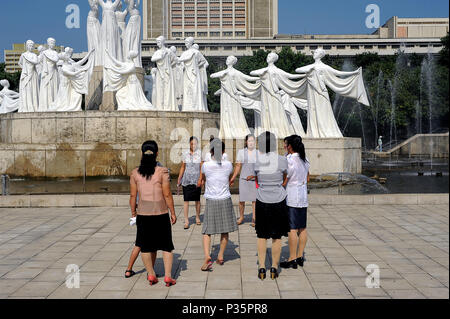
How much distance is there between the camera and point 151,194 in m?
4.92

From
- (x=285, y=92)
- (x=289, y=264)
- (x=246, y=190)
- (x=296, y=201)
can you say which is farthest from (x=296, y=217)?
(x=285, y=92)

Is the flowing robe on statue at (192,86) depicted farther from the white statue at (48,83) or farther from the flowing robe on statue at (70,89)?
the white statue at (48,83)

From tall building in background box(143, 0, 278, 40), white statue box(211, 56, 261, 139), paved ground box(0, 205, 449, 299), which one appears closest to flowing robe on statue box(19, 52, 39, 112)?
white statue box(211, 56, 261, 139)

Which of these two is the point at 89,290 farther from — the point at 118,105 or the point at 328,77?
the point at 118,105

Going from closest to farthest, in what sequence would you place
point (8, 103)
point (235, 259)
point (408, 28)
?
point (235, 259), point (8, 103), point (408, 28)

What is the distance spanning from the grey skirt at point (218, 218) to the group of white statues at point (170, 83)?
9.86 metres

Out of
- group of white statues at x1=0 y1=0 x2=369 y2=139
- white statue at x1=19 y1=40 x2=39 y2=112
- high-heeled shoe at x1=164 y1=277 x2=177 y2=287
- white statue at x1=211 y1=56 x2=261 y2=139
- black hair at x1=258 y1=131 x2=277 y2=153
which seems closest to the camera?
high-heeled shoe at x1=164 y1=277 x2=177 y2=287

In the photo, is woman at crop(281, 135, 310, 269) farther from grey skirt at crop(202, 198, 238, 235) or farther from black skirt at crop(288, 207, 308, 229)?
grey skirt at crop(202, 198, 238, 235)

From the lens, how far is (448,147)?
2.25 metres

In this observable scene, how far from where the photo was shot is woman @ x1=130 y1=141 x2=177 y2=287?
4930 millimetres

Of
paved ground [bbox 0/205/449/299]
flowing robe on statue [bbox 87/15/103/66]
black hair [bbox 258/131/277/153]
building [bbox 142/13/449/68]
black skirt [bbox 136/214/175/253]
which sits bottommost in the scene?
paved ground [bbox 0/205/449/299]

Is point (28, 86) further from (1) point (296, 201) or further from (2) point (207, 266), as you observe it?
(1) point (296, 201)

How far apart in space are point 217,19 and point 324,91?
86.3 metres
